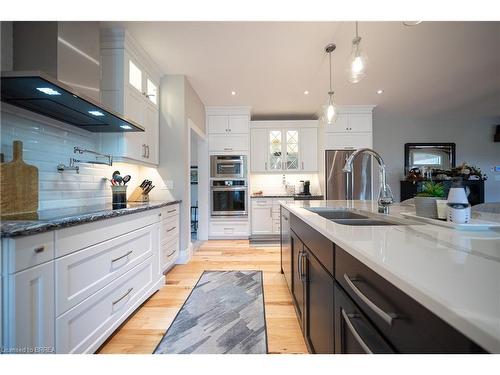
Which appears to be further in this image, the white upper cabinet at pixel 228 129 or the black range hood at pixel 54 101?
the white upper cabinet at pixel 228 129

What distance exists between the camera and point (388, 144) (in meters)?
4.97

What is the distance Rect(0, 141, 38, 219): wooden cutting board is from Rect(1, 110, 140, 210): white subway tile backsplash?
119 mm

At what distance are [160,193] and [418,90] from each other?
4.31m

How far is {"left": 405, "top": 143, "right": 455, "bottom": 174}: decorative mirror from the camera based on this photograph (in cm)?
490

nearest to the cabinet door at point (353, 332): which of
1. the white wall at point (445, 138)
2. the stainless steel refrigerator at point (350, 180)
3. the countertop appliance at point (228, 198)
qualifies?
the countertop appliance at point (228, 198)

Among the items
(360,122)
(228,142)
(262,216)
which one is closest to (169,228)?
(262,216)

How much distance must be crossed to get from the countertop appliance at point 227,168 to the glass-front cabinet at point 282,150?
2.30ft

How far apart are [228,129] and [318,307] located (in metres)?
3.68

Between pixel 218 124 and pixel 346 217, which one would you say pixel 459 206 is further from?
pixel 218 124

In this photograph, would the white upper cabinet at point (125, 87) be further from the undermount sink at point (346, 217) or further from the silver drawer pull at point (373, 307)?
the silver drawer pull at point (373, 307)

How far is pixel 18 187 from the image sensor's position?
1324 millimetres

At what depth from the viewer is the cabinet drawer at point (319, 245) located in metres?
0.87

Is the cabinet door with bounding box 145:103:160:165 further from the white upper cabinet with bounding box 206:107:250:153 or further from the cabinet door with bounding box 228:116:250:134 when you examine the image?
the cabinet door with bounding box 228:116:250:134
